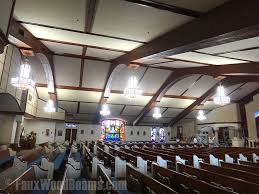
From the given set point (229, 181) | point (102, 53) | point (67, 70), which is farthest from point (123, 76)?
point (229, 181)

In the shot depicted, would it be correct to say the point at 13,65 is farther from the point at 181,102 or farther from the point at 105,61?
the point at 181,102

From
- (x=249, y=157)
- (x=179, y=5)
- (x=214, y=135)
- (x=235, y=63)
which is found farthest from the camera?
(x=214, y=135)

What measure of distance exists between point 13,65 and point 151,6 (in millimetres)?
6550

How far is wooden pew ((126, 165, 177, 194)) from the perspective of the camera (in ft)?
7.23

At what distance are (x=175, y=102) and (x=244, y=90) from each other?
4904mm

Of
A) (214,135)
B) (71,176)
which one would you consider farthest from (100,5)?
(214,135)

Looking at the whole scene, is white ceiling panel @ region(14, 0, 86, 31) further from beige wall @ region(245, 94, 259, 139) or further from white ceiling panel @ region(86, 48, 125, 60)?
beige wall @ region(245, 94, 259, 139)

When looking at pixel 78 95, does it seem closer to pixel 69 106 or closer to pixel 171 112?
pixel 69 106

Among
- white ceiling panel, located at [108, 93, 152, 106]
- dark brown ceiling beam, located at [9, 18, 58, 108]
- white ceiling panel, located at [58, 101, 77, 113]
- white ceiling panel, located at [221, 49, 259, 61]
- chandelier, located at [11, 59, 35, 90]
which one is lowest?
chandelier, located at [11, 59, 35, 90]

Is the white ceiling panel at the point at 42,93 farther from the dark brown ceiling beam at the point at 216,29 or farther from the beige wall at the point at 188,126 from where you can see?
the beige wall at the point at 188,126

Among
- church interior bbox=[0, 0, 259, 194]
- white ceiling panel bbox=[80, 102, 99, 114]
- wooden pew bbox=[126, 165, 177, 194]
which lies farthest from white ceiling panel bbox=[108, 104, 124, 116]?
wooden pew bbox=[126, 165, 177, 194]

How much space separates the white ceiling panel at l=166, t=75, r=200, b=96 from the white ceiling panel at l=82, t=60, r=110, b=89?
4453 mm

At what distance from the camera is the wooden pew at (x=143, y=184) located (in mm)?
2203

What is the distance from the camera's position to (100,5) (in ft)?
13.6
